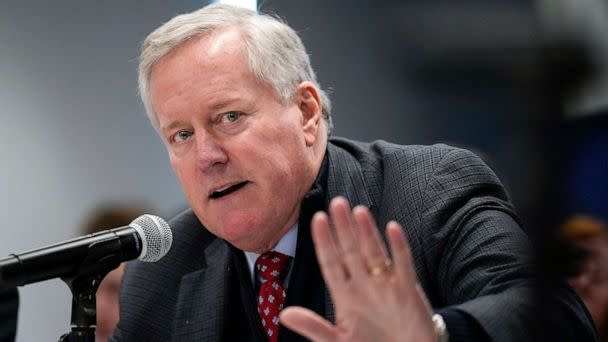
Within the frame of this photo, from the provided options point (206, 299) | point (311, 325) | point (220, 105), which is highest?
point (220, 105)

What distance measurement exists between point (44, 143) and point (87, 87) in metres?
0.34

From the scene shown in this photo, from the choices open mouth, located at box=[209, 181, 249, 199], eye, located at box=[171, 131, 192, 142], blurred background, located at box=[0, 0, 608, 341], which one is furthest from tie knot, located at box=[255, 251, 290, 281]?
blurred background, located at box=[0, 0, 608, 341]

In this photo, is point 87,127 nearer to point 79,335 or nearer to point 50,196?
point 50,196

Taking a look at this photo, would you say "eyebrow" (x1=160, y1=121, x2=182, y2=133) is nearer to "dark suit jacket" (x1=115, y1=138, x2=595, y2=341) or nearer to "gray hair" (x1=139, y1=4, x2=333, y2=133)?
"gray hair" (x1=139, y1=4, x2=333, y2=133)

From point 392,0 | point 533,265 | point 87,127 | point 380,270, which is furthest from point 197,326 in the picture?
point 87,127

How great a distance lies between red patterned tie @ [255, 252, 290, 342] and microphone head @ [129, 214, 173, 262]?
34 centimetres

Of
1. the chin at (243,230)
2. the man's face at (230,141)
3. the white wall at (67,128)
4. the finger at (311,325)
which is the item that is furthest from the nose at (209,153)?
the white wall at (67,128)

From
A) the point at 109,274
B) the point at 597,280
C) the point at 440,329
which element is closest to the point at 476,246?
the point at 440,329

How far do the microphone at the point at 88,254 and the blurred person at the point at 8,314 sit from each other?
0.18 metres

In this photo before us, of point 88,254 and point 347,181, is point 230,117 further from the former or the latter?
point 88,254

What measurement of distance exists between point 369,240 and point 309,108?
0.86 m

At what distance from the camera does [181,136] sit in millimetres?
1803

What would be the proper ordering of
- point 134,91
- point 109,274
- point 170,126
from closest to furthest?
point 170,126
point 109,274
point 134,91

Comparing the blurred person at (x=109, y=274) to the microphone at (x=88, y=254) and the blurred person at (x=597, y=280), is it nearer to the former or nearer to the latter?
the microphone at (x=88, y=254)
